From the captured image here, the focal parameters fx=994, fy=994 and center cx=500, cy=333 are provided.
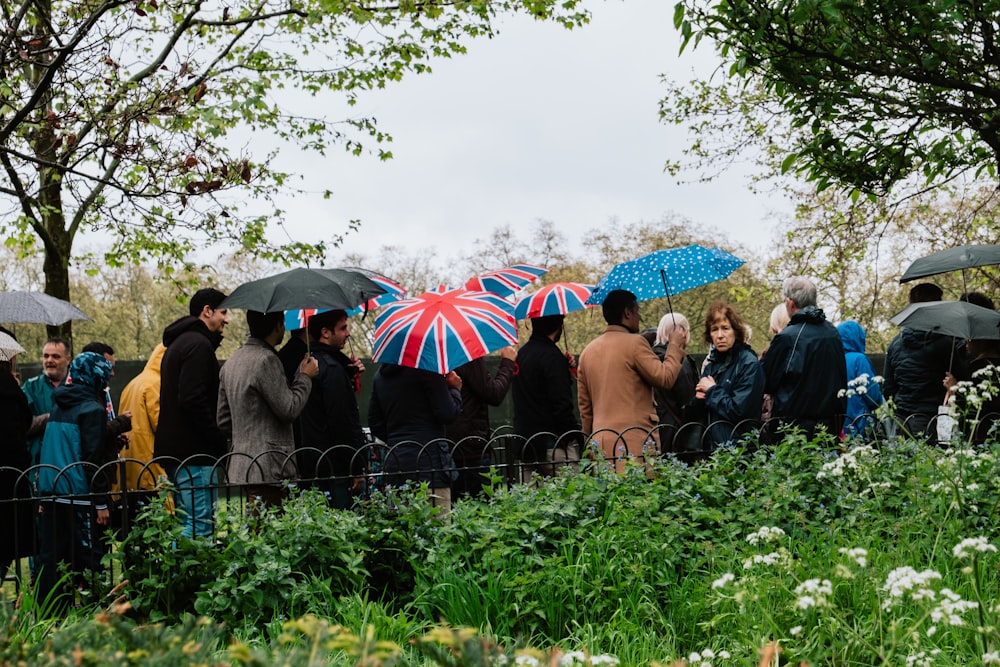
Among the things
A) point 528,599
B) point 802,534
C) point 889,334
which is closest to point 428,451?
point 528,599

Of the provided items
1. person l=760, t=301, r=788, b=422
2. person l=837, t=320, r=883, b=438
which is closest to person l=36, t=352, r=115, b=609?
person l=760, t=301, r=788, b=422

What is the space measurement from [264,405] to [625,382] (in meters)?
2.48

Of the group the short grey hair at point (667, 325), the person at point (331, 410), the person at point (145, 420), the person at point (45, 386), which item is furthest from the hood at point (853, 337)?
the person at point (45, 386)

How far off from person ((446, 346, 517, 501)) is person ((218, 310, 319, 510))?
56.5 inches

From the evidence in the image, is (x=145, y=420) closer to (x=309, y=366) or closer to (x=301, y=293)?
(x=309, y=366)

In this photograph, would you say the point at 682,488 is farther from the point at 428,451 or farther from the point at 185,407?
the point at 185,407

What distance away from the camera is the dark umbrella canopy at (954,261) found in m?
7.32

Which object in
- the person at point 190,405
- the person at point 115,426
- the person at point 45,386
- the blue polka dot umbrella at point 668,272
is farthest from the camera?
the blue polka dot umbrella at point 668,272

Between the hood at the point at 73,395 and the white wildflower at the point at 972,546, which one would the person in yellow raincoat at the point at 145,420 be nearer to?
the hood at the point at 73,395

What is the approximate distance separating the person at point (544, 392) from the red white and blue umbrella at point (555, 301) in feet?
0.28

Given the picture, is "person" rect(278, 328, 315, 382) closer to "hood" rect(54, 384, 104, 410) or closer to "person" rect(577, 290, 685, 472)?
"hood" rect(54, 384, 104, 410)

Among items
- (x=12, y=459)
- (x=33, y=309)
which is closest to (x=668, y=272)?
(x=12, y=459)

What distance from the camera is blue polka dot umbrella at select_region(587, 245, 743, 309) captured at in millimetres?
7945

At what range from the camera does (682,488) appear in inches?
219
